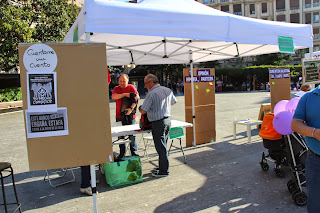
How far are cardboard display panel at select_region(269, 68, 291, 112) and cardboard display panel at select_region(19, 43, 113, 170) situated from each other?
6.82 metres

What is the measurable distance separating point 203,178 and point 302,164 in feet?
5.12

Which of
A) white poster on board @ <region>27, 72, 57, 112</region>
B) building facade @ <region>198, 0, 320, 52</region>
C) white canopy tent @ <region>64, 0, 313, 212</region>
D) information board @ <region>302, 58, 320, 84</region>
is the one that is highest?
building facade @ <region>198, 0, 320, 52</region>

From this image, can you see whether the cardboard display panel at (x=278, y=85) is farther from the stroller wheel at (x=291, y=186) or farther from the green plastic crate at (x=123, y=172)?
the green plastic crate at (x=123, y=172)

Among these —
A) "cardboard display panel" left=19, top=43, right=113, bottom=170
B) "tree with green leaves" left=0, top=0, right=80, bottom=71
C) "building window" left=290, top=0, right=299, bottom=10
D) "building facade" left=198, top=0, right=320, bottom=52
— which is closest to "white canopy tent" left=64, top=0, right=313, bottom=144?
"cardboard display panel" left=19, top=43, right=113, bottom=170

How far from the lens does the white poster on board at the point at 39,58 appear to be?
239cm

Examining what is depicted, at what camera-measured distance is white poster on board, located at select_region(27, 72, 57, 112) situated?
2396 millimetres

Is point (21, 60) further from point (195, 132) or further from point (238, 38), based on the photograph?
point (195, 132)

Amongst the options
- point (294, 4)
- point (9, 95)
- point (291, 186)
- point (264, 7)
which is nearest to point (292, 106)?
point (291, 186)

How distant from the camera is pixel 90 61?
2541mm

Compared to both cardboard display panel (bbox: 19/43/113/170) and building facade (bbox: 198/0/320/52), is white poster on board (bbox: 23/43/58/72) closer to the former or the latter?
cardboard display panel (bbox: 19/43/113/170)

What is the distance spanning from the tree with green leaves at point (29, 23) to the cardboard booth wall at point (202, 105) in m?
13.4

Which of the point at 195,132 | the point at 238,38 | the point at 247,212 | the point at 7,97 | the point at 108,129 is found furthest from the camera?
the point at 7,97

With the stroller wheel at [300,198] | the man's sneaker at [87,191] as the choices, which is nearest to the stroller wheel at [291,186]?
the stroller wheel at [300,198]

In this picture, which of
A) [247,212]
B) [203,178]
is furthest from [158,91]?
[247,212]
